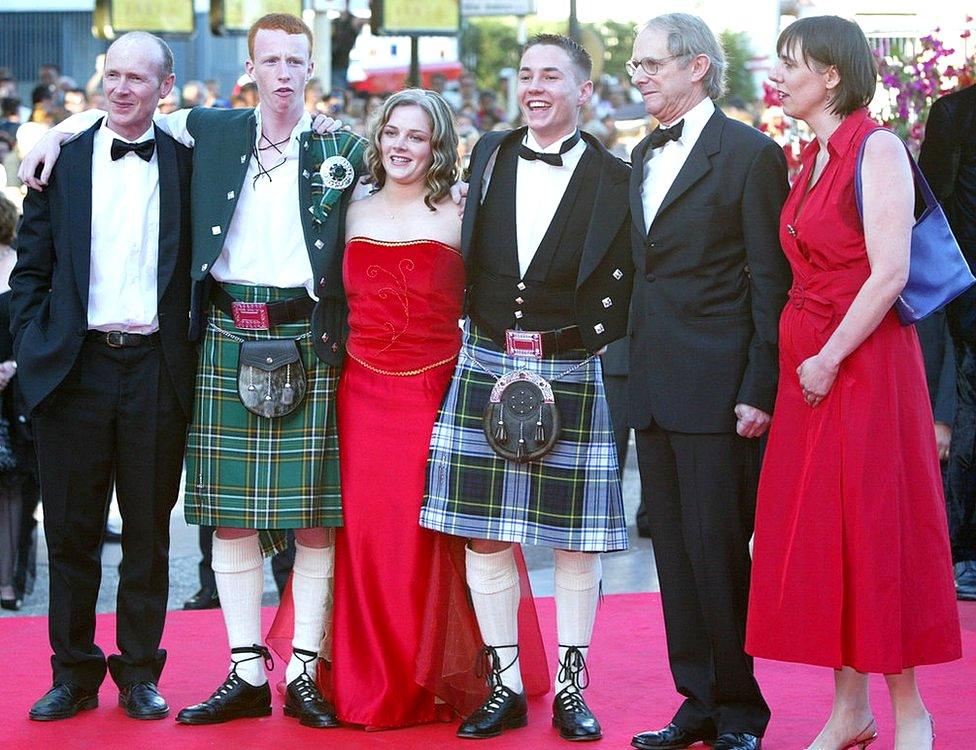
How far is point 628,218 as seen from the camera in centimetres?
430

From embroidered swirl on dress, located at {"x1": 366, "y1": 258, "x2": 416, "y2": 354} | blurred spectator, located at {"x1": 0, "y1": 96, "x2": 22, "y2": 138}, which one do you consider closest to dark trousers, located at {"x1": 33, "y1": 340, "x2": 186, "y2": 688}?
embroidered swirl on dress, located at {"x1": 366, "y1": 258, "x2": 416, "y2": 354}

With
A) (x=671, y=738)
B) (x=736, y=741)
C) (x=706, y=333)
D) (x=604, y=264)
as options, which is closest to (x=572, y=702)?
(x=671, y=738)

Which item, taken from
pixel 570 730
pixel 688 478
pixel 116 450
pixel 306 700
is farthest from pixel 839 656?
pixel 116 450

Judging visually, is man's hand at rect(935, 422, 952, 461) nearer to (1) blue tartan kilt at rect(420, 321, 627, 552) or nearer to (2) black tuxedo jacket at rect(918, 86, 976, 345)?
(2) black tuxedo jacket at rect(918, 86, 976, 345)

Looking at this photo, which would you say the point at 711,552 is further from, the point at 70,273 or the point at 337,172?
the point at 70,273

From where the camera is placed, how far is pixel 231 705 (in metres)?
4.50

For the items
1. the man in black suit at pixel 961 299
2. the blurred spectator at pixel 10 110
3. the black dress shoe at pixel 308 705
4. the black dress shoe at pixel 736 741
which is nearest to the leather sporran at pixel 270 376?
the black dress shoe at pixel 308 705

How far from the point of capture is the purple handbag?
3799 mm

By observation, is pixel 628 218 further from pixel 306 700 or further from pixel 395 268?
pixel 306 700

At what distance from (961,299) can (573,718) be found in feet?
7.40

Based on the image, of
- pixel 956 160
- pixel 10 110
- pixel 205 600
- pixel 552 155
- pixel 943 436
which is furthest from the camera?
pixel 10 110

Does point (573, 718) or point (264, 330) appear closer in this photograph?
point (573, 718)

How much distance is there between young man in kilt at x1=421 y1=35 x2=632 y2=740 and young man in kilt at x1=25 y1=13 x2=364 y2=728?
381mm

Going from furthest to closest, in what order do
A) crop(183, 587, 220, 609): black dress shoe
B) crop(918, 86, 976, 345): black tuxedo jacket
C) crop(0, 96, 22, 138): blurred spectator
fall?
crop(0, 96, 22, 138): blurred spectator → crop(183, 587, 220, 609): black dress shoe → crop(918, 86, 976, 345): black tuxedo jacket
